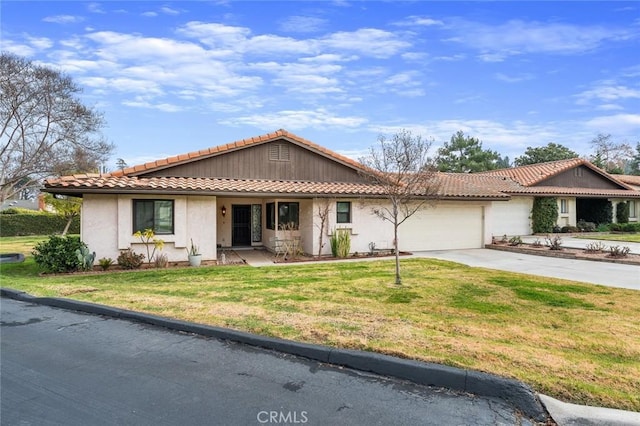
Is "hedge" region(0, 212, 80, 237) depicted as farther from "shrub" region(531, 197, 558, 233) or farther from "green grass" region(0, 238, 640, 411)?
"shrub" region(531, 197, 558, 233)

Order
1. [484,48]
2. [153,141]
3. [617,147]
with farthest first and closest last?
[617,147] → [153,141] → [484,48]

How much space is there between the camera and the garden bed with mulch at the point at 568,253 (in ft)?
43.3

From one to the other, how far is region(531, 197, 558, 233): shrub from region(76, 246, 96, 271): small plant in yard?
77.2ft

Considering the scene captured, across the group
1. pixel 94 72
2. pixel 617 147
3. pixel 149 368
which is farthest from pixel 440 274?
pixel 617 147

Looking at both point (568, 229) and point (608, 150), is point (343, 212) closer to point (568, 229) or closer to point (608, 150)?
point (568, 229)

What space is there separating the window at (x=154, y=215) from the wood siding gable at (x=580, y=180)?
23.6 m

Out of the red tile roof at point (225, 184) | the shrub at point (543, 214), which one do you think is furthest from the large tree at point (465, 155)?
the red tile roof at point (225, 184)

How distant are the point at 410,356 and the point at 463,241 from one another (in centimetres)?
1525

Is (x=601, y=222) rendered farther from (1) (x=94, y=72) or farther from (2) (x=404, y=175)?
(1) (x=94, y=72)

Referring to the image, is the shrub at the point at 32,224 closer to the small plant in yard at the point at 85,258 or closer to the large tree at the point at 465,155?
the small plant in yard at the point at 85,258

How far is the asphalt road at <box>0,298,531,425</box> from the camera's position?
3395 millimetres

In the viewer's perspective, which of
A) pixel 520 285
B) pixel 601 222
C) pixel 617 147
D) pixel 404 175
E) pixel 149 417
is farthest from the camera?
pixel 617 147

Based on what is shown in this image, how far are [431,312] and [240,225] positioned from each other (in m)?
13.6

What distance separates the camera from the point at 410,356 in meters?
4.42
